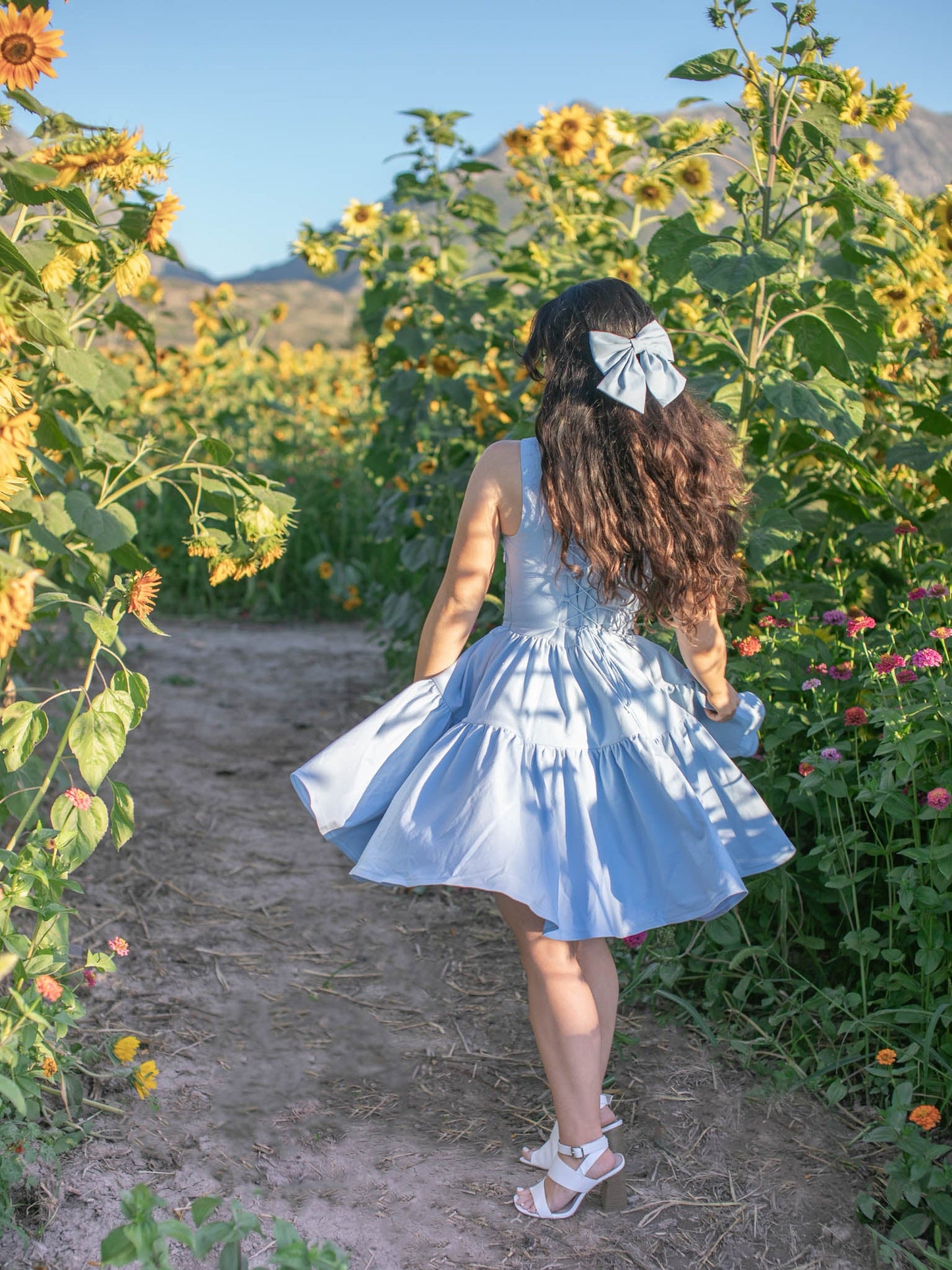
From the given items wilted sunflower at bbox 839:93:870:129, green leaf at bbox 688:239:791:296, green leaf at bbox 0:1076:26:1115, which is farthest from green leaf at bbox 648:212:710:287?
green leaf at bbox 0:1076:26:1115

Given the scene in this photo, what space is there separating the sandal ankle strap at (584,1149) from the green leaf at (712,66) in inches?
70.4

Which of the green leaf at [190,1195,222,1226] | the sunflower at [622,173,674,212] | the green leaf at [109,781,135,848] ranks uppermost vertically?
the sunflower at [622,173,674,212]

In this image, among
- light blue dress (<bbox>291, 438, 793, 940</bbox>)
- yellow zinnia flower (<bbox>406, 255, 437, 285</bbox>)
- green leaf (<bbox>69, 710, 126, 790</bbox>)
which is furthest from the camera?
yellow zinnia flower (<bbox>406, 255, 437, 285</bbox>)

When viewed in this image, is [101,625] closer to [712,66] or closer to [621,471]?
[621,471]

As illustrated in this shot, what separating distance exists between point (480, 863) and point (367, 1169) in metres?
0.55

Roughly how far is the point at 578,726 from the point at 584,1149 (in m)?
0.61

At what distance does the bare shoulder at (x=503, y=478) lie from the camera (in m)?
1.70

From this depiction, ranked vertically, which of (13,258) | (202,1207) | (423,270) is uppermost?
(423,270)

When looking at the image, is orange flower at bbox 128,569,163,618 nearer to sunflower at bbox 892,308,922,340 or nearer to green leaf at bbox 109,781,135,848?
green leaf at bbox 109,781,135,848

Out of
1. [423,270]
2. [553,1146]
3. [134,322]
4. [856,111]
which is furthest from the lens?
[423,270]

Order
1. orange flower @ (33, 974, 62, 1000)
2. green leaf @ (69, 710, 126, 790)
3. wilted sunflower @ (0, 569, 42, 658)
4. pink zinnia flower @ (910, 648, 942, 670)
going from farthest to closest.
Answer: pink zinnia flower @ (910, 648, 942, 670) < green leaf @ (69, 710, 126, 790) < orange flower @ (33, 974, 62, 1000) < wilted sunflower @ (0, 569, 42, 658)

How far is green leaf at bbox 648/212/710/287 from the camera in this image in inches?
88.4

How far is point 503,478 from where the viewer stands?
1.70 m

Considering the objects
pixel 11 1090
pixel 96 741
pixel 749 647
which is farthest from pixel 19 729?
pixel 749 647
